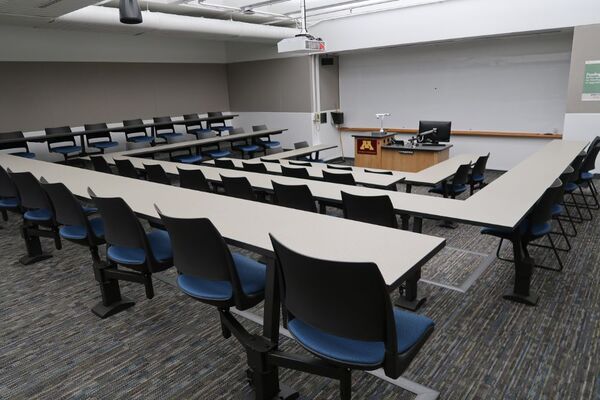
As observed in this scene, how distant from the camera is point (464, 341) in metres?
2.73

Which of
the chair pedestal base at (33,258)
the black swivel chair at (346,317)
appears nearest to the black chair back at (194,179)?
the chair pedestal base at (33,258)

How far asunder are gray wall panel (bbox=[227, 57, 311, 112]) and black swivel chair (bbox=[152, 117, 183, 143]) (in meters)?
2.24

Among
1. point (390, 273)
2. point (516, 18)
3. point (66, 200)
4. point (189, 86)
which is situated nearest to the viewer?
point (390, 273)

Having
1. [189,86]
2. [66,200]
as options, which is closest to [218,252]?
[66,200]

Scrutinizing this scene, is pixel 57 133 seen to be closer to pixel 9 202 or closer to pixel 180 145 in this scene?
pixel 180 145

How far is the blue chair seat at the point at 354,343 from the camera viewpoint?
1637 millimetres

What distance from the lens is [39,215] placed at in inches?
152

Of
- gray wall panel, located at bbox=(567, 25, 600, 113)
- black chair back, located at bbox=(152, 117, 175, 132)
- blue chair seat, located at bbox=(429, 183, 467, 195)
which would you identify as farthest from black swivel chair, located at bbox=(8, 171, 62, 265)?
gray wall panel, located at bbox=(567, 25, 600, 113)

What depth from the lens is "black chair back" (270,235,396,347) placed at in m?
1.47

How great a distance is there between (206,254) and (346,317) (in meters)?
0.84

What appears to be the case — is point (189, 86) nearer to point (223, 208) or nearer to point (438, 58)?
point (438, 58)

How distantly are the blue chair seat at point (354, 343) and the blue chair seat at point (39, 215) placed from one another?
2.93 m

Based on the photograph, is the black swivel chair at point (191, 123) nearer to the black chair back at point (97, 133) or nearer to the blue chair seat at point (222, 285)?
the black chair back at point (97, 133)

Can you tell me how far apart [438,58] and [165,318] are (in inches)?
303
